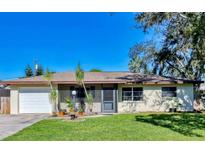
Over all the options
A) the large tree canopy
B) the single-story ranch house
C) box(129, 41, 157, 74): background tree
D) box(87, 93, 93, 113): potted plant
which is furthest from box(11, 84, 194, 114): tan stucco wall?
box(129, 41, 157, 74): background tree

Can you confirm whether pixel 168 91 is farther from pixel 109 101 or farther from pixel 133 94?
pixel 109 101

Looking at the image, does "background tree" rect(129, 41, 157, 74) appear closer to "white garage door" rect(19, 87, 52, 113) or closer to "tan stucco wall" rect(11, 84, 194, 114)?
"tan stucco wall" rect(11, 84, 194, 114)

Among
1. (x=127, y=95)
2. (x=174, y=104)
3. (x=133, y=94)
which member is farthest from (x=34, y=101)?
(x=174, y=104)

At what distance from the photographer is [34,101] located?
73.2ft

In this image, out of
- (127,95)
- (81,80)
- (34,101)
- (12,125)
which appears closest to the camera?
(12,125)

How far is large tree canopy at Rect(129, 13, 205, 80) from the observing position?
22.2 metres

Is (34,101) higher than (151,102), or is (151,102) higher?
(34,101)

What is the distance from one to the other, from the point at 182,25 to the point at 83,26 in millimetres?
9102

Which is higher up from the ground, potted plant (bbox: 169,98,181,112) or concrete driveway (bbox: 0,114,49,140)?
potted plant (bbox: 169,98,181,112)

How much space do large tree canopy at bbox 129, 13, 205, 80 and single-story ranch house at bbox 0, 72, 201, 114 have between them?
370cm

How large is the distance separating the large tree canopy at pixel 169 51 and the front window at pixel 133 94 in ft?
14.6

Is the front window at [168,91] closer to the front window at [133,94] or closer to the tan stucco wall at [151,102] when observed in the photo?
the tan stucco wall at [151,102]

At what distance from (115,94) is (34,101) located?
19.1 ft
